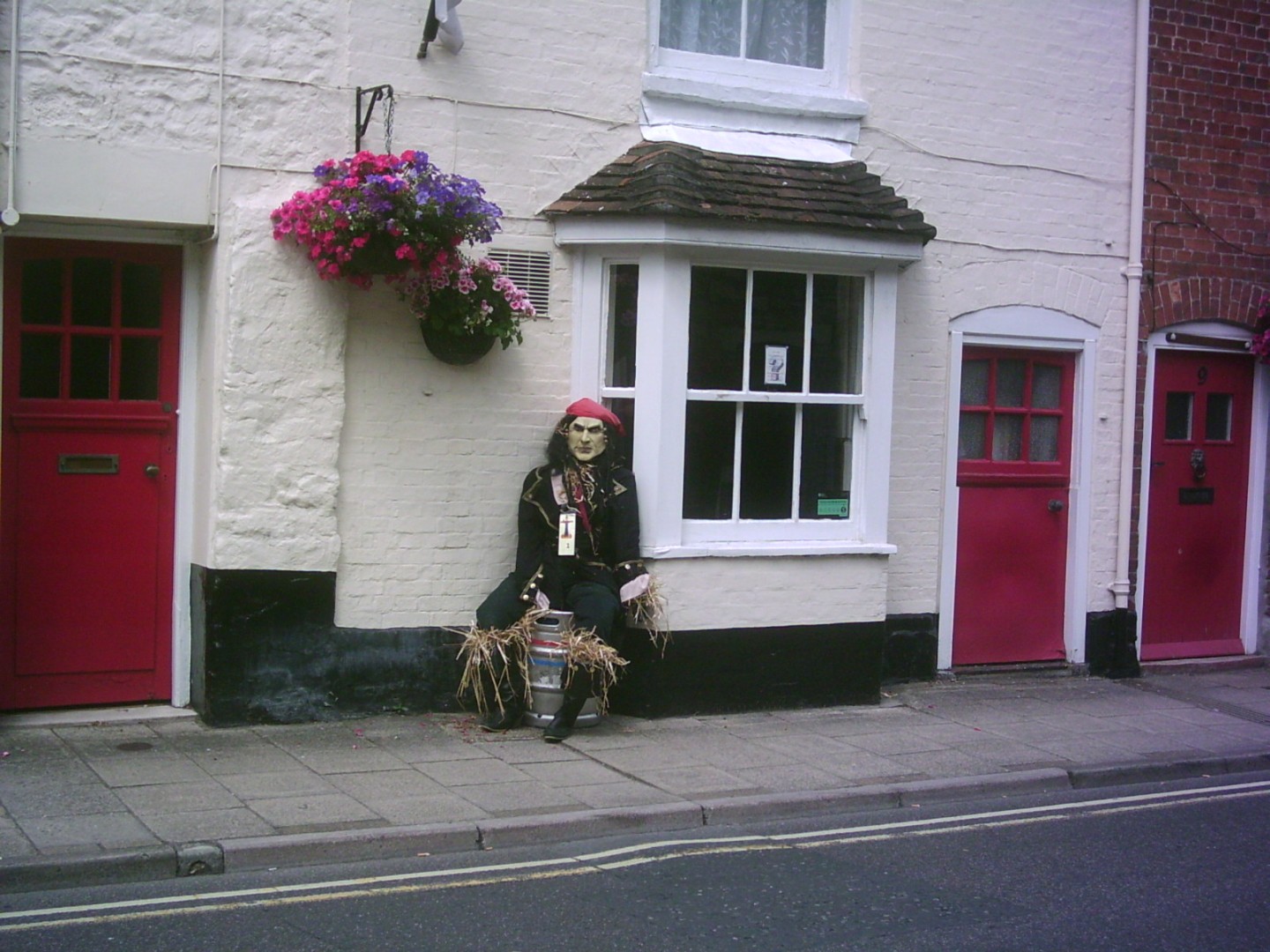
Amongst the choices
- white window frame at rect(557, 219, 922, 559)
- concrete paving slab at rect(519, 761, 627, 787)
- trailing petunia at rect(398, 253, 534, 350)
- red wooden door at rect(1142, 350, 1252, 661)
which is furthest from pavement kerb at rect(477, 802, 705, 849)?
red wooden door at rect(1142, 350, 1252, 661)

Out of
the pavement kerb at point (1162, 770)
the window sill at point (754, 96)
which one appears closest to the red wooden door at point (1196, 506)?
the pavement kerb at point (1162, 770)

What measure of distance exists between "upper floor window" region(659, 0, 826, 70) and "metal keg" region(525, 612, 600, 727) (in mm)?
3821

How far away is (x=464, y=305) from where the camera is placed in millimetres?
8180

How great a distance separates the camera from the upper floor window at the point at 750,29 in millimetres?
9477

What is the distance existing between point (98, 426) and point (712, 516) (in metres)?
3.62

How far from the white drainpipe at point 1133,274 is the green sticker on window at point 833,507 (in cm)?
261

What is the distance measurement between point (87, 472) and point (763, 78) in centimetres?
490

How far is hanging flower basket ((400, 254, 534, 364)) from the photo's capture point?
320 inches

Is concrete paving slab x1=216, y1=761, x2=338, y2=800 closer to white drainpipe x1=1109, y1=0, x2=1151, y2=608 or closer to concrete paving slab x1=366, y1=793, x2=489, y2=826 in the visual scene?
concrete paving slab x1=366, y1=793, x2=489, y2=826

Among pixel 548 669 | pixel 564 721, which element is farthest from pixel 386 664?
pixel 564 721

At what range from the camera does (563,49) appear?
8.88 m

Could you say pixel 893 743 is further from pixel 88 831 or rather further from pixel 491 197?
pixel 88 831

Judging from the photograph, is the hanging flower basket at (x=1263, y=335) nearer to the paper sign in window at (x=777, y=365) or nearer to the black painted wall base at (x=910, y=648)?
the black painted wall base at (x=910, y=648)

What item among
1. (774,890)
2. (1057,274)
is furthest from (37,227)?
(1057,274)
